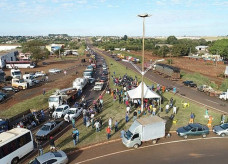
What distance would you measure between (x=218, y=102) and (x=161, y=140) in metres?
16.7

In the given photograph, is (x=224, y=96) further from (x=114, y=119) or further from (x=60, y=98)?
(x=60, y=98)

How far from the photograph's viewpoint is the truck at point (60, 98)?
1061 inches

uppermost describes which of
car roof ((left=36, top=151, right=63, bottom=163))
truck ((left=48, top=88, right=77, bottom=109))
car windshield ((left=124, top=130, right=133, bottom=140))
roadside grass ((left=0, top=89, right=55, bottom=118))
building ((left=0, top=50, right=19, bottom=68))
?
building ((left=0, top=50, right=19, bottom=68))

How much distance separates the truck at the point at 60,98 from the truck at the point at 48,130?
6478 millimetres

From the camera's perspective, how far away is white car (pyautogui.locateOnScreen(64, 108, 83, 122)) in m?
23.2

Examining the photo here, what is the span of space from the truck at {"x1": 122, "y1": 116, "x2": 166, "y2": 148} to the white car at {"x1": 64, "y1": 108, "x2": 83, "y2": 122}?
8347 millimetres

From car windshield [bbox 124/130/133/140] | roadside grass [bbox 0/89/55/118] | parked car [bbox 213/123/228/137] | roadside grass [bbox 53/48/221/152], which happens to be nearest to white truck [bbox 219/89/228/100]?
roadside grass [bbox 53/48/221/152]

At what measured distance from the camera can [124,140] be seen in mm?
17344

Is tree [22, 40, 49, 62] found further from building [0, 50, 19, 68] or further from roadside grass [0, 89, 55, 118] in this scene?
roadside grass [0, 89, 55, 118]

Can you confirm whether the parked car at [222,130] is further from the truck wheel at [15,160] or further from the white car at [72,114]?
the truck wheel at [15,160]

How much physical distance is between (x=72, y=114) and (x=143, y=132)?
392 inches

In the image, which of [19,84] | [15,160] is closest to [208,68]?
[19,84]

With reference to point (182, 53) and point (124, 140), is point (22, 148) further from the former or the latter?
point (182, 53)

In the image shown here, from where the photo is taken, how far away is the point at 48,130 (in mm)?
19344
